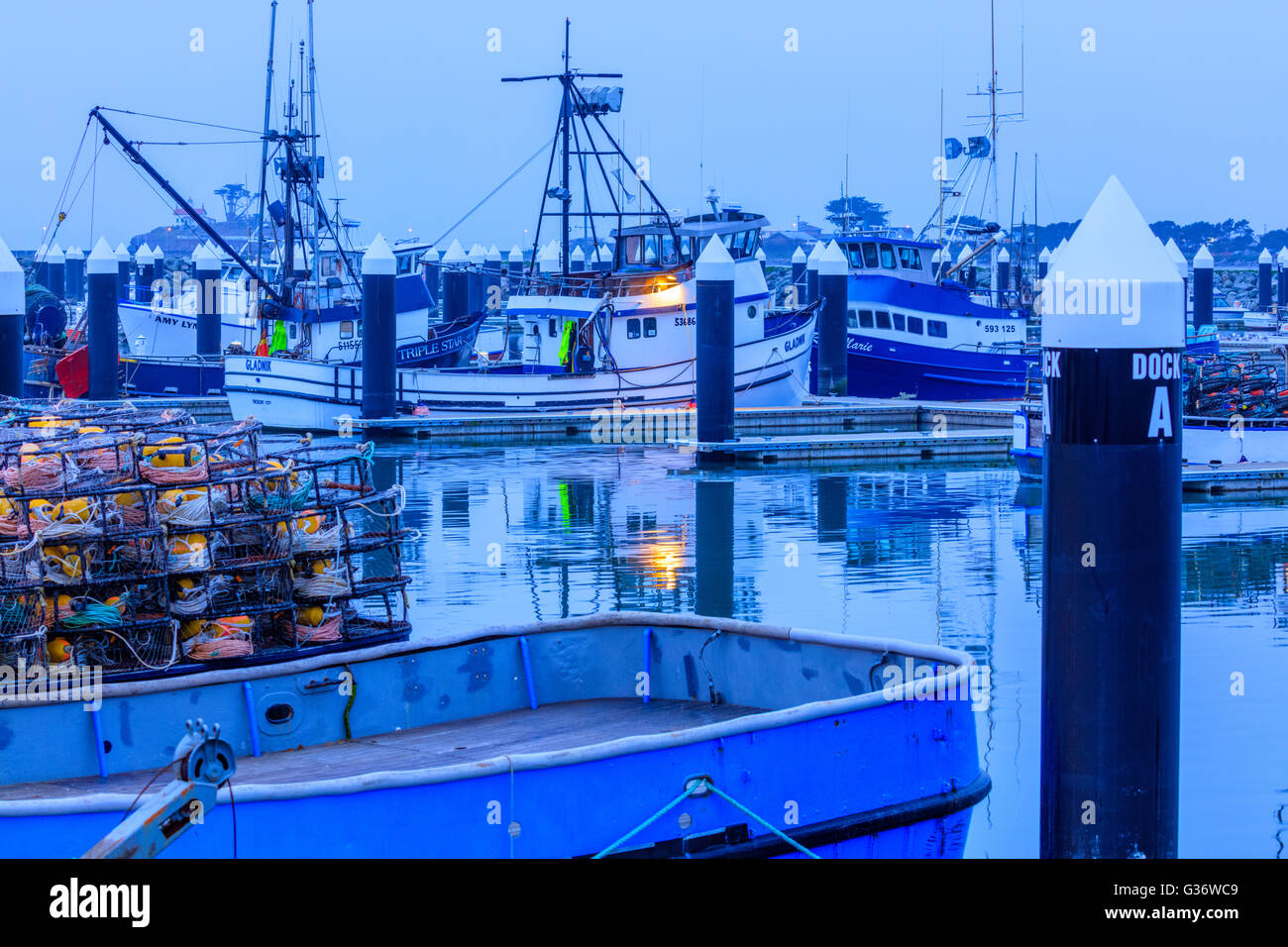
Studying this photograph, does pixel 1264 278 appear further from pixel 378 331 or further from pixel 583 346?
pixel 378 331

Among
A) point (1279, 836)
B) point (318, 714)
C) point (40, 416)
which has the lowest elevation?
point (1279, 836)

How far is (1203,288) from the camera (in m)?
42.1

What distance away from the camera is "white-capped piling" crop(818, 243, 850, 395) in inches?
1213

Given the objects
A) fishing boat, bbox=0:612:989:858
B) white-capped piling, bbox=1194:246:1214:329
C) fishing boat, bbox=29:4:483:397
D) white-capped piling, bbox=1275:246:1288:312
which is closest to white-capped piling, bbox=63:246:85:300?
fishing boat, bbox=29:4:483:397

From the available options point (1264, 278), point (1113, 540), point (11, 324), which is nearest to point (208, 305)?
point (11, 324)

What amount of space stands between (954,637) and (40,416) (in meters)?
6.89

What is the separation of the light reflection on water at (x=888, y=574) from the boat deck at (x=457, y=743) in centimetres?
167

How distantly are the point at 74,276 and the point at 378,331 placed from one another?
46.2 metres

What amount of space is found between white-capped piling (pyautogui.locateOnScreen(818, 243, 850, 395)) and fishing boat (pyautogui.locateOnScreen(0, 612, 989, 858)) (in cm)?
2287

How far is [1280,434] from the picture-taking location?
68.2 feet

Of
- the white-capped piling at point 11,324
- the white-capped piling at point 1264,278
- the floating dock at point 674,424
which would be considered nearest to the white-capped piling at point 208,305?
the floating dock at point 674,424

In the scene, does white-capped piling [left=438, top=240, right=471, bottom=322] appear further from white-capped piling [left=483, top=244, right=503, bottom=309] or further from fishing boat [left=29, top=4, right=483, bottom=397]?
white-capped piling [left=483, top=244, right=503, bottom=309]
